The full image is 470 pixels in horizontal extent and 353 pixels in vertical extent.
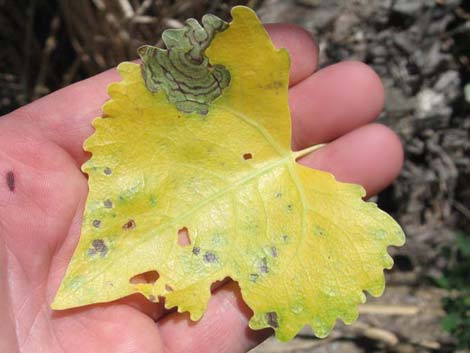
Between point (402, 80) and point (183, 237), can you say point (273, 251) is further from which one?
point (402, 80)

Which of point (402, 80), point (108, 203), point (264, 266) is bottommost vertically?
point (402, 80)

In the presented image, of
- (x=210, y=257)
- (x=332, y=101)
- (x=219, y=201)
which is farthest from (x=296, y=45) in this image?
(x=210, y=257)

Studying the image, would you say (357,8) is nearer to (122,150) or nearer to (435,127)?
(435,127)

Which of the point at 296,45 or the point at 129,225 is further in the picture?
the point at 296,45

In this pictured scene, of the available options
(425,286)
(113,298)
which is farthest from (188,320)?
(425,286)

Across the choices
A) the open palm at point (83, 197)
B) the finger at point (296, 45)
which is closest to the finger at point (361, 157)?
the open palm at point (83, 197)

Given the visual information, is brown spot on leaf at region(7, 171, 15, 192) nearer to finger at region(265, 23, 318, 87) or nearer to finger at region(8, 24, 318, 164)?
finger at region(8, 24, 318, 164)
